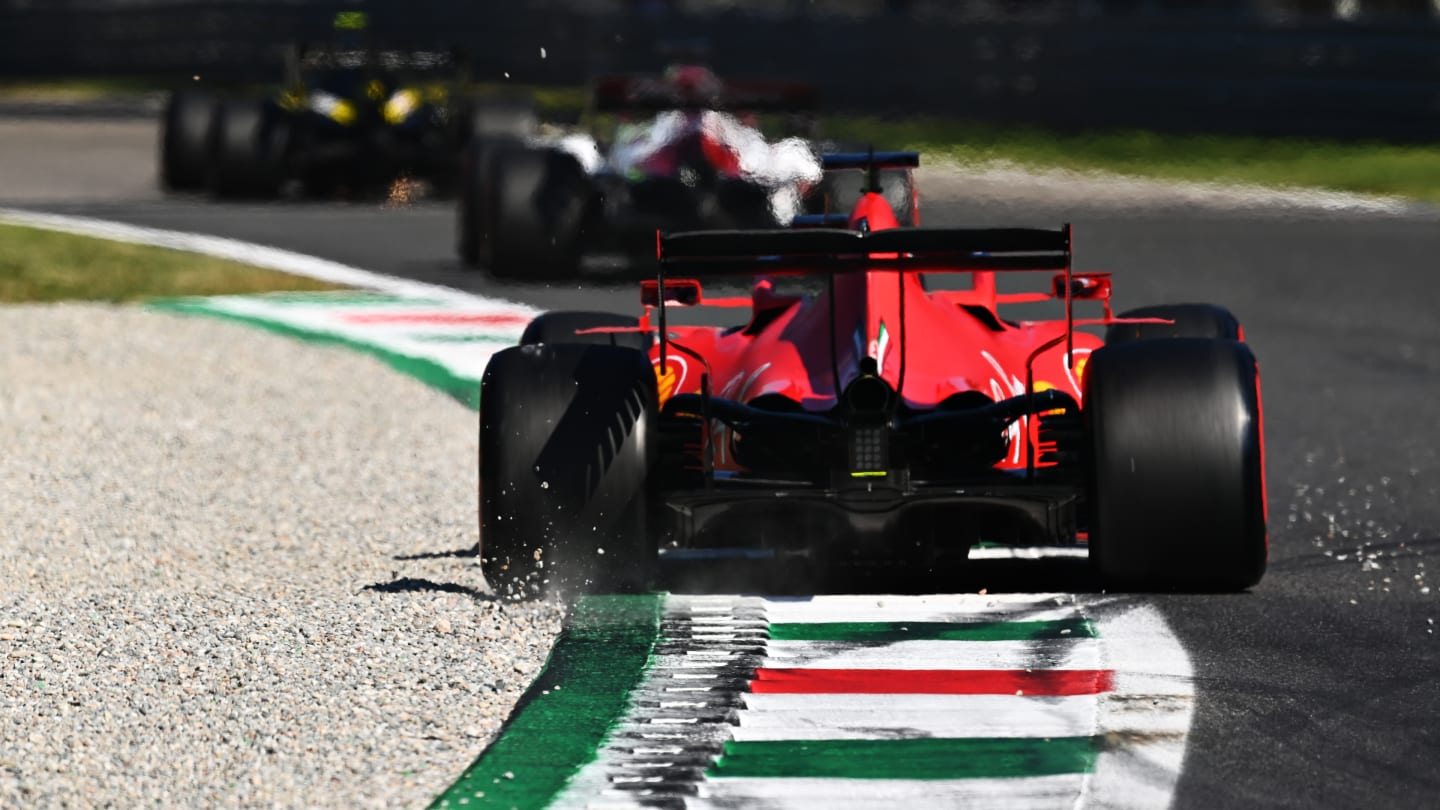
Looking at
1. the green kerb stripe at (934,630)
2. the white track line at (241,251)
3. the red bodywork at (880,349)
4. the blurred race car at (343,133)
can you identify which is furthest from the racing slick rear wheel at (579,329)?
the blurred race car at (343,133)

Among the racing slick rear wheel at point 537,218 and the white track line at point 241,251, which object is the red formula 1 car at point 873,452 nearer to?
the white track line at point 241,251

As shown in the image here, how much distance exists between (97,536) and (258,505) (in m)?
0.78

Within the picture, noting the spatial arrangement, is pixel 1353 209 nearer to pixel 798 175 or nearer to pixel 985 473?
pixel 798 175

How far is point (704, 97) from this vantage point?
15.6m

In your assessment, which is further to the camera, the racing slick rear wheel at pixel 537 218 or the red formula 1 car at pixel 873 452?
the racing slick rear wheel at pixel 537 218

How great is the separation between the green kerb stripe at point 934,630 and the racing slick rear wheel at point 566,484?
54 centimetres

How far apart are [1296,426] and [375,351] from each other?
4.66 meters

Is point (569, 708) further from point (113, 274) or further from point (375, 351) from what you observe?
point (113, 274)

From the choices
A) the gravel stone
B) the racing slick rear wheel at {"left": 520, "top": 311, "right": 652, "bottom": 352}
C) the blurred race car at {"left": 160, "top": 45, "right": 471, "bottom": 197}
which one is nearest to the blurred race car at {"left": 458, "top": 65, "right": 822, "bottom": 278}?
the gravel stone

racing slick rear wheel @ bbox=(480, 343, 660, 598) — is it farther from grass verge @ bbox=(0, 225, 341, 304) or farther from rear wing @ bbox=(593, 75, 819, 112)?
grass verge @ bbox=(0, 225, 341, 304)

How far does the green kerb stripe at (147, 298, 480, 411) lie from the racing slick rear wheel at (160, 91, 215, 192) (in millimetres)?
6635

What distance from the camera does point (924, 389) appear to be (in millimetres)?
6953

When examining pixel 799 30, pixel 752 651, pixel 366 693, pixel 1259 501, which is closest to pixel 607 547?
pixel 752 651

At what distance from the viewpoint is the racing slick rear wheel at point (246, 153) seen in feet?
66.4
